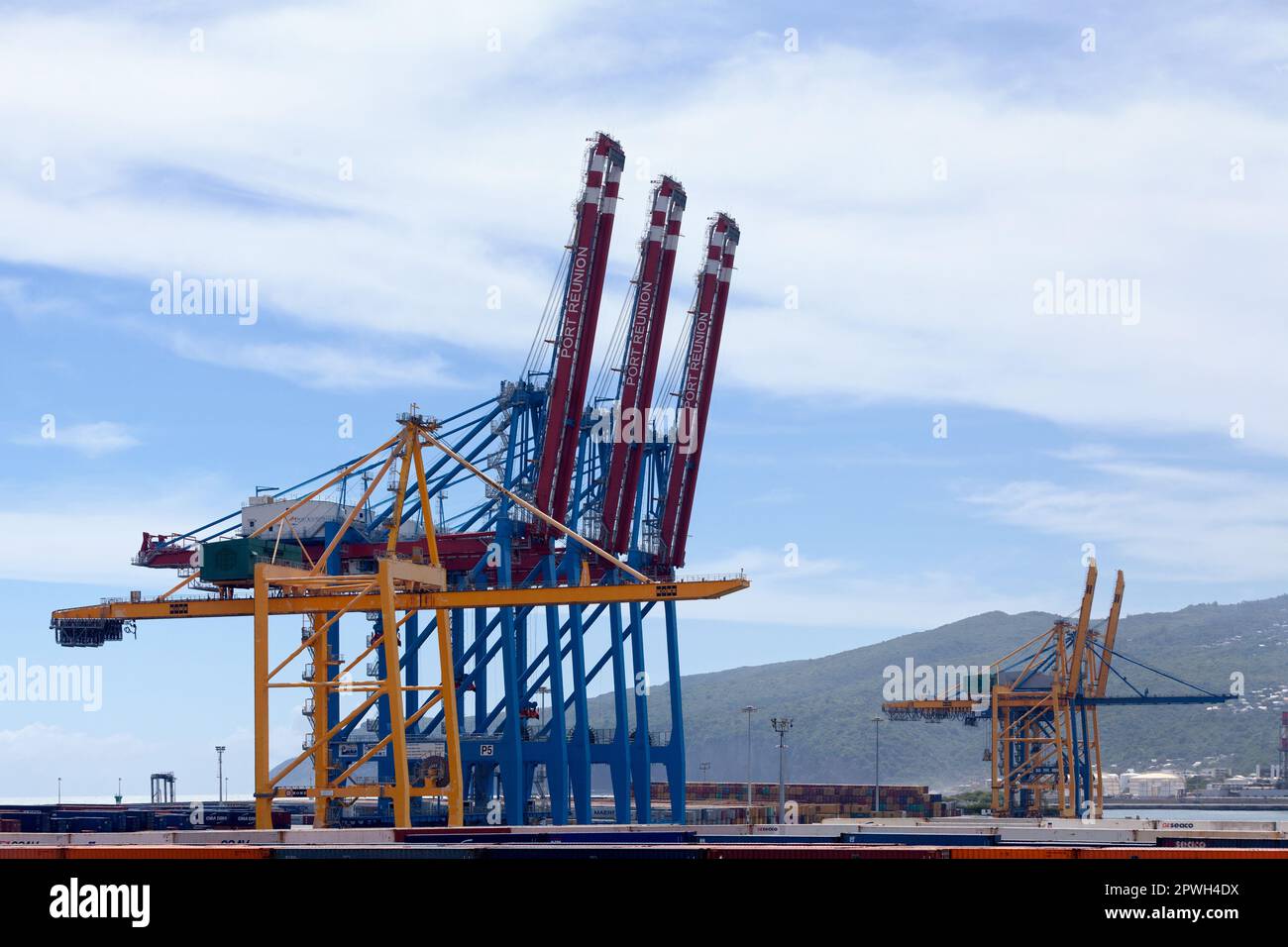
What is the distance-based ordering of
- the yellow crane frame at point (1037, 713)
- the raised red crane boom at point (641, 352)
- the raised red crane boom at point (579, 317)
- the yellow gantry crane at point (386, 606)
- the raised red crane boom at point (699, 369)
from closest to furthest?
the yellow gantry crane at point (386, 606)
the raised red crane boom at point (579, 317)
the raised red crane boom at point (641, 352)
the raised red crane boom at point (699, 369)
the yellow crane frame at point (1037, 713)

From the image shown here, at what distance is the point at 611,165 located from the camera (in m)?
98.2

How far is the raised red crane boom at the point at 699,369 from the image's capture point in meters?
113

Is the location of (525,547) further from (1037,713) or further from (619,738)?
(1037,713)

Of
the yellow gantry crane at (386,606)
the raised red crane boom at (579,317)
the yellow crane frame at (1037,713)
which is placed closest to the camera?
the yellow gantry crane at (386,606)

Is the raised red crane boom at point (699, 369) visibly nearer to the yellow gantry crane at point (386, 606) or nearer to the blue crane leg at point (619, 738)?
the blue crane leg at point (619, 738)

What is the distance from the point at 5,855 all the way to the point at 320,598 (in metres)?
35.7

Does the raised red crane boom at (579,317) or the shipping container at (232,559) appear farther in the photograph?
the raised red crane boom at (579,317)

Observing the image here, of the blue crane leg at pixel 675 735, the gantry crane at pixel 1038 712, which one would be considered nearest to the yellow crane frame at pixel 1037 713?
the gantry crane at pixel 1038 712

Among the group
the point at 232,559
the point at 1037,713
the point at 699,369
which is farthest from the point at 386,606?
the point at 1037,713

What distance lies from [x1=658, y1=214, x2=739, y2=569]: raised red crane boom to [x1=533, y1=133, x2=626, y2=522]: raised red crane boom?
554 inches

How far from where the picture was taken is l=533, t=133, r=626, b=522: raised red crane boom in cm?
9731

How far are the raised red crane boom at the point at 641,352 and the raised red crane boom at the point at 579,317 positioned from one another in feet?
18.9
